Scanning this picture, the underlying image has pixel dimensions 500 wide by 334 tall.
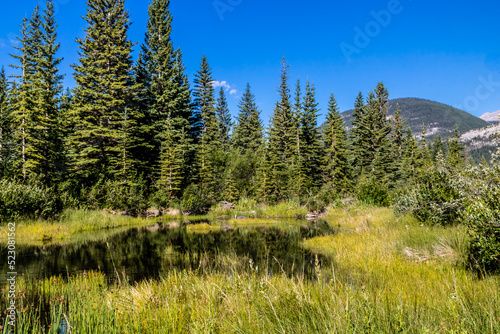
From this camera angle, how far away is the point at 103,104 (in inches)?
1121

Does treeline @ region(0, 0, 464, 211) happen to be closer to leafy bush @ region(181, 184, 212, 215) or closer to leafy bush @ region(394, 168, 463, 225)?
leafy bush @ region(181, 184, 212, 215)

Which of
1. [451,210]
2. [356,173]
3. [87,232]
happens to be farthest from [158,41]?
[451,210]

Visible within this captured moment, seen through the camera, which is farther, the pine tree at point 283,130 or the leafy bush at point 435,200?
the pine tree at point 283,130

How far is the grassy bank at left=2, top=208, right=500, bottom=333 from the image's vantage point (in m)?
2.92

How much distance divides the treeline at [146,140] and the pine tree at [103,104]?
0.45 ft

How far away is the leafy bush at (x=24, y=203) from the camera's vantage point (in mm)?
13562

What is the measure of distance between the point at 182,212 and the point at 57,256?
668 inches

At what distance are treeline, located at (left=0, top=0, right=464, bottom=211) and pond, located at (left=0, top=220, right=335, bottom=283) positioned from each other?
829cm

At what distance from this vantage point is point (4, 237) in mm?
12562

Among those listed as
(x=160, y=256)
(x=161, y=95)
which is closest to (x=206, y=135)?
(x=161, y=95)

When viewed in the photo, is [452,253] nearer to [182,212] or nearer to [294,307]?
[294,307]

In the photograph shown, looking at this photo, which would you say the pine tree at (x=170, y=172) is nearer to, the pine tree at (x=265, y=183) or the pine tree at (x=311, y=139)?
the pine tree at (x=265, y=183)

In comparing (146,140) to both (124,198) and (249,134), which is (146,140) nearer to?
(124,198)
